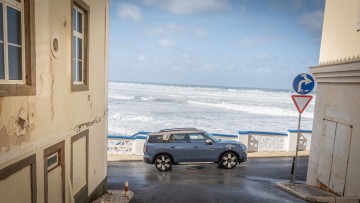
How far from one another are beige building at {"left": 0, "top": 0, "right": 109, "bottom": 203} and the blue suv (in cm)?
435

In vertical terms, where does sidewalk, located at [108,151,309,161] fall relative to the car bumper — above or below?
below

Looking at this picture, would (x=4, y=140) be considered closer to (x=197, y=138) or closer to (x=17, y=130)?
(x=17, y=130)

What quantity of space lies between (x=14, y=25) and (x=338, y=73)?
8.03 meters

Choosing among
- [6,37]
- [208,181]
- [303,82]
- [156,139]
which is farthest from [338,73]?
[6,37]

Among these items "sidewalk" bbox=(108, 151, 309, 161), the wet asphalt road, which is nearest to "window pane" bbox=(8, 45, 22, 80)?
the wet asphalt road

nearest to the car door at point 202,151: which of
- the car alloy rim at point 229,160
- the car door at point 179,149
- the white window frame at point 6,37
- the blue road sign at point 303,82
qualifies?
Answer: the car door at point 179,149

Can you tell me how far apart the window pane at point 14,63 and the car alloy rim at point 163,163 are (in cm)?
871

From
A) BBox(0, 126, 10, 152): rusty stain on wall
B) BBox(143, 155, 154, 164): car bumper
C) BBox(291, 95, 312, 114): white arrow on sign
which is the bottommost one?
BBox(143, 155, 154, 164): car bumper

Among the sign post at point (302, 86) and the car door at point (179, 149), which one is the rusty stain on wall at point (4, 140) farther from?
the car door at point (179, 149)

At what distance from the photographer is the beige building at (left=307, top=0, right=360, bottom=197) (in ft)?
22.2

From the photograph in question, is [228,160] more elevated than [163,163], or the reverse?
[228,160]

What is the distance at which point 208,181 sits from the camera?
34.0 feet

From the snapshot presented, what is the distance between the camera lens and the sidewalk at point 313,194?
6379 mm

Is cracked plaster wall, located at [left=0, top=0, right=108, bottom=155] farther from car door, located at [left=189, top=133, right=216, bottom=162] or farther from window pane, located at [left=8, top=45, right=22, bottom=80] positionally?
car door, located at [left=189, top=133, right=216, bottom=162]
